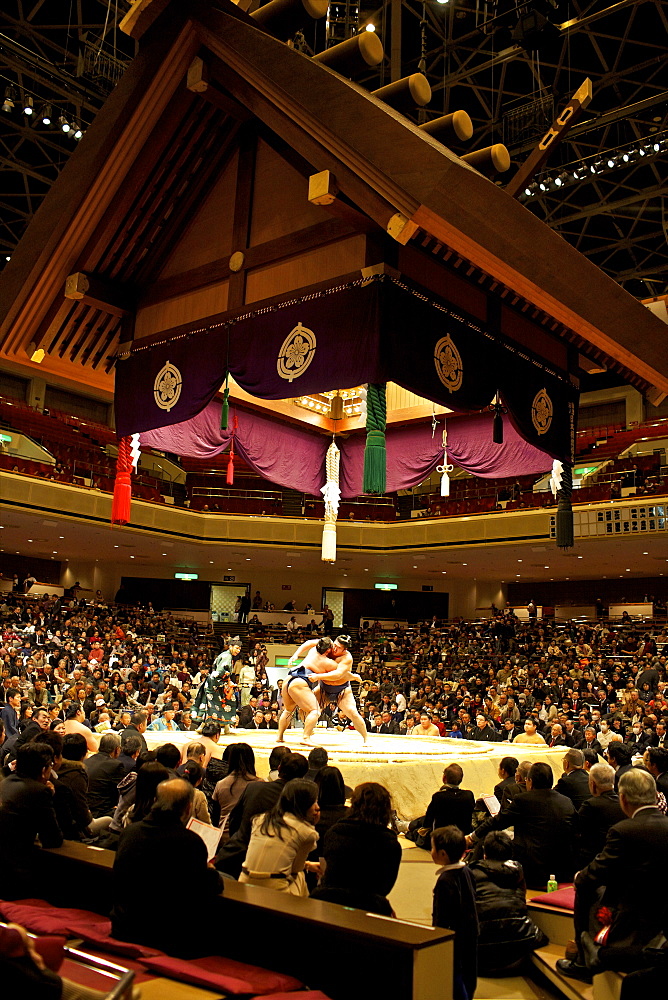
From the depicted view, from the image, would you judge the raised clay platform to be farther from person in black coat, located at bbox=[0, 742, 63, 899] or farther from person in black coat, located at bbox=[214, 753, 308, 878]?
person in black coat, located at bbox=[0, 742, 63, 899]

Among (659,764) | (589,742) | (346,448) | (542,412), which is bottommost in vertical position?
(589,742)

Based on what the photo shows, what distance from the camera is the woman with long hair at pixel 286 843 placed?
2.24 m

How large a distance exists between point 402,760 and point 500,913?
7.76 ft

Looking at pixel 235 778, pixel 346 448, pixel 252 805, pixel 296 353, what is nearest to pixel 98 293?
pixel 296 353

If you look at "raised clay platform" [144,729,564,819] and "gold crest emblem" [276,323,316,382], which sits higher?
"gold crest emblem" [276,323,316,382]

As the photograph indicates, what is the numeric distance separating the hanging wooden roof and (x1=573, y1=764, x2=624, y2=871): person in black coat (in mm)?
1970

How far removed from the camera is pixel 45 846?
234 cm

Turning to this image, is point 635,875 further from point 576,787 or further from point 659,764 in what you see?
point 576,787

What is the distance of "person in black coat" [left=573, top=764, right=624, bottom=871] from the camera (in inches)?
120

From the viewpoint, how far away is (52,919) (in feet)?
6.61

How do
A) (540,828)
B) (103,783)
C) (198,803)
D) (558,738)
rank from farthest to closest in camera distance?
(558,738) < (103,783) < (540,828) < (198,803)

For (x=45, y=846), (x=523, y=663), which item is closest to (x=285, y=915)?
(x=45, y=846)

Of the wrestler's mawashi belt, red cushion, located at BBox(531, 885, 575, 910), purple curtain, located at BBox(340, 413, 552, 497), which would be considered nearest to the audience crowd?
the wrestler's mawashi belt

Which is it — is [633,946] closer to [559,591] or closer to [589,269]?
[589,269]
